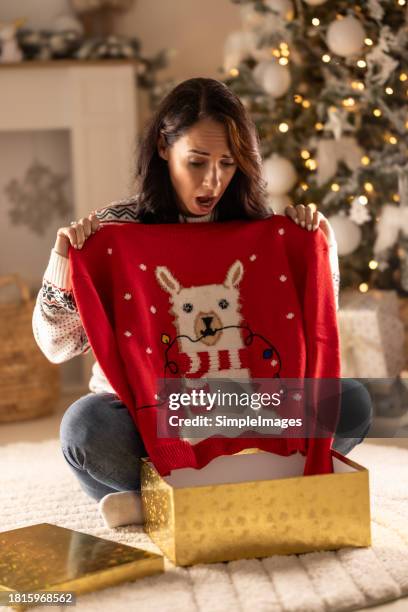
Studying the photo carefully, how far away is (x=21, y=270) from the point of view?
3.85m

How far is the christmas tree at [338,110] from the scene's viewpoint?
10.6 ft

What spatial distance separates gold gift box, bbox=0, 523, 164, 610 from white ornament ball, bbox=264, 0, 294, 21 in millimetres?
→ 2198

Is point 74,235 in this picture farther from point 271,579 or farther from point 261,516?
point 271,579

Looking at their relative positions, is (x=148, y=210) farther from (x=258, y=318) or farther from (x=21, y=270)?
(x=21, y=270)

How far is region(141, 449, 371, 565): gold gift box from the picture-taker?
1.63 meters

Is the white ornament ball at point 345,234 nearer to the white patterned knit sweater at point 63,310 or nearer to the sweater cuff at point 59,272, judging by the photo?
the white patterned knit sweater at point 63,310

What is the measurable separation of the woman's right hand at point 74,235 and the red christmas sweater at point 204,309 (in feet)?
0.05

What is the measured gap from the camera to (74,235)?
1.85 m

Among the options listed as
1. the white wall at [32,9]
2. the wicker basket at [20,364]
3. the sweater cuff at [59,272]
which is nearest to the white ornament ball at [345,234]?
the wicker basket at [20,364]

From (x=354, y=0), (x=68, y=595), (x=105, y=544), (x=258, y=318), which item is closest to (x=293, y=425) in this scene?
(x=258, y=318)

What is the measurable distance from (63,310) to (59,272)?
0.32ft

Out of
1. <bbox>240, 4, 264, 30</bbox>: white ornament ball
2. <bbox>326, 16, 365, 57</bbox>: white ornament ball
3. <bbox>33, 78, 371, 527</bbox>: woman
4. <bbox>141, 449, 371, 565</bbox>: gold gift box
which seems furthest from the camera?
<bbox>240, 4, 264, 30</bbox>: white ornament ball

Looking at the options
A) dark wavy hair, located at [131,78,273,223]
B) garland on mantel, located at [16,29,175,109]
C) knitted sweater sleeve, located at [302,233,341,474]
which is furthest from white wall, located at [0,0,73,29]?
knitted sweater sleeve, located at [302,233,341,474]

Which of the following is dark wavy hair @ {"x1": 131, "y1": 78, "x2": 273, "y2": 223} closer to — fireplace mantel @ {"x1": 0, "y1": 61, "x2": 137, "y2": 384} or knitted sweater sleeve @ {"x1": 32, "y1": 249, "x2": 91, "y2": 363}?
knitted sweater sleeve @ {"x1": 32, "y1": 249, "x2": 91, "y2": 363}
